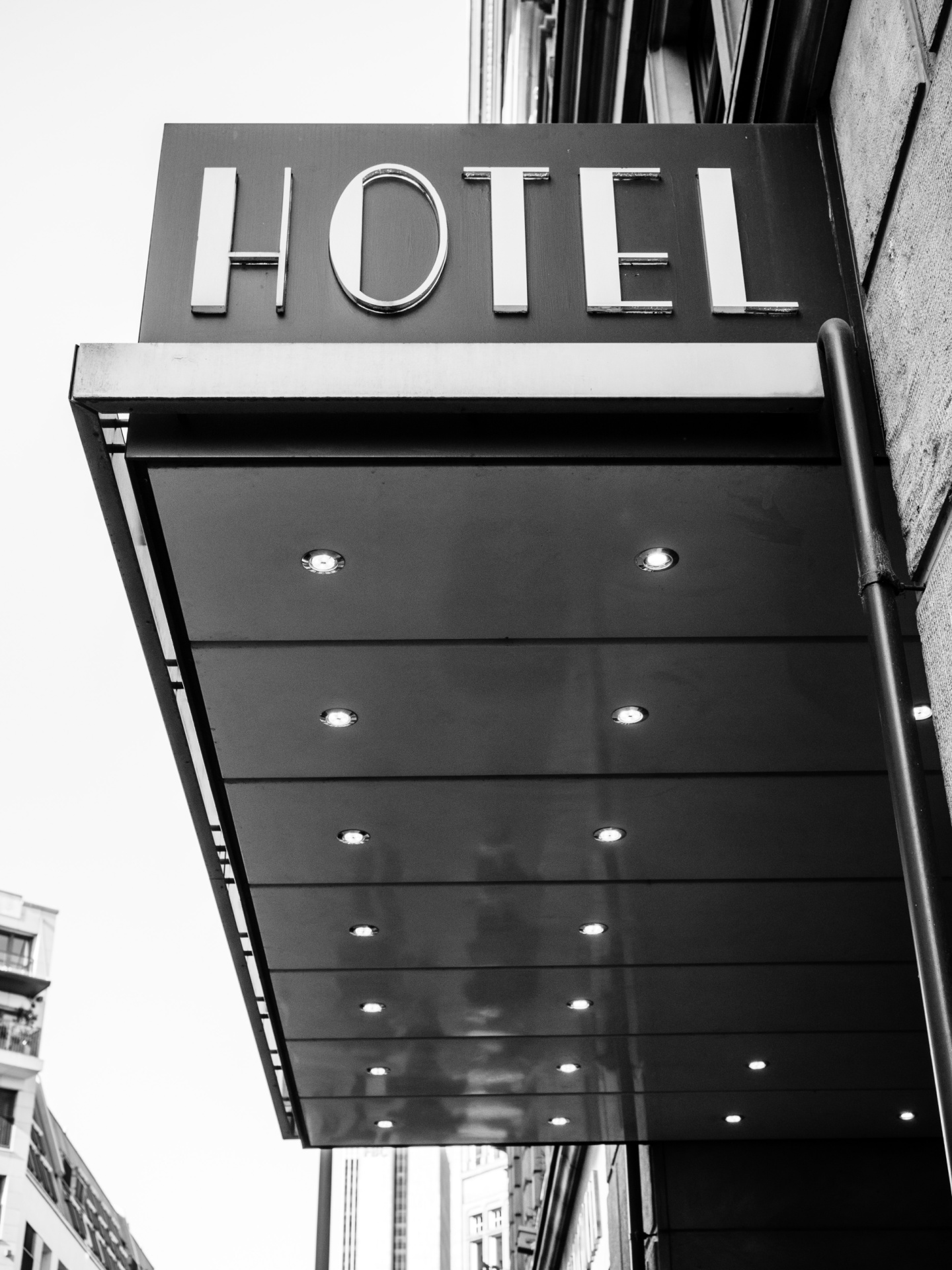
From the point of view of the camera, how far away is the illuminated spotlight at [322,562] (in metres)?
6.29

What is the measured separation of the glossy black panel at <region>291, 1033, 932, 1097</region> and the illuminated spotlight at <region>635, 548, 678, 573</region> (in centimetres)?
677

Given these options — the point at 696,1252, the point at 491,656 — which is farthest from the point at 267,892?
the point at 696,1252

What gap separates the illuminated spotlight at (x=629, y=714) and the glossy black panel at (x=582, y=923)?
2.23 m

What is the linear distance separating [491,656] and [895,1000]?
597cm

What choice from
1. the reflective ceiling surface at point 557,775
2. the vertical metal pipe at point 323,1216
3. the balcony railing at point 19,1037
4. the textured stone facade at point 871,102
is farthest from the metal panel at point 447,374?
the balcony railing at point 19,1037

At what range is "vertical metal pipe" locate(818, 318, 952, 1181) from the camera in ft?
13.4

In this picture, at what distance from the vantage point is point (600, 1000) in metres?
11.5

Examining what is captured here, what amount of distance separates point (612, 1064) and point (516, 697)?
641 centimetres

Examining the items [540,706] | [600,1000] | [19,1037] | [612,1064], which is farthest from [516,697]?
[19,1037]

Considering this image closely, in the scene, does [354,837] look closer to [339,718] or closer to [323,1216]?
[339,718]

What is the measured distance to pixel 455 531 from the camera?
20.2ft

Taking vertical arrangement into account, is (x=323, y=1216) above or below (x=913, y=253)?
above

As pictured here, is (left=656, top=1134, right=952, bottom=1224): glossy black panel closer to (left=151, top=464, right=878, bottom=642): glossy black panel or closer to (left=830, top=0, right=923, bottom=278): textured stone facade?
(left=151, top=464, right=878, bottom=642): glossy black panel

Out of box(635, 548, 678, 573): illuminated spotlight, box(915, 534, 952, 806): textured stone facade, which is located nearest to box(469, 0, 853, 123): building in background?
box(915, 534, 952, 806): textured stone facade
